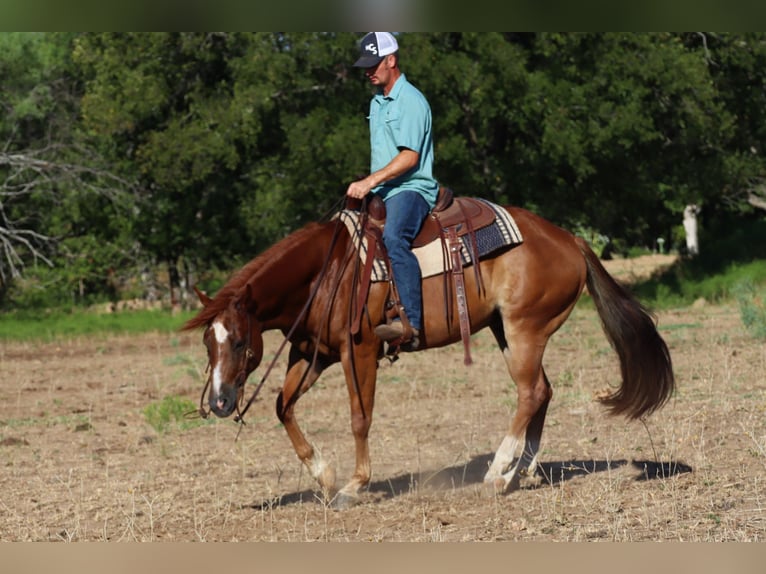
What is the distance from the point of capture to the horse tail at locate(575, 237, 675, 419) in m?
8.14

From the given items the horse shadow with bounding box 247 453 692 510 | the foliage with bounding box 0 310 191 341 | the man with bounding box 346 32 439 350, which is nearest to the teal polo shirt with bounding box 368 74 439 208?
the man with bounding box 346 32 439 350

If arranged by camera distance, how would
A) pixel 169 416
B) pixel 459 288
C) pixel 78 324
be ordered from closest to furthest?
pixel 459 288 < pixel 169 416 < pixel 78 324

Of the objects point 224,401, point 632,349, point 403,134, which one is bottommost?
point 224,401

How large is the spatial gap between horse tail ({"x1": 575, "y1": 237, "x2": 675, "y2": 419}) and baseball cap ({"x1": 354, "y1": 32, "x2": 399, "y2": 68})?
6.62ft

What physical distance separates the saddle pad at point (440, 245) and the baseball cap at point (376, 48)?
103cm

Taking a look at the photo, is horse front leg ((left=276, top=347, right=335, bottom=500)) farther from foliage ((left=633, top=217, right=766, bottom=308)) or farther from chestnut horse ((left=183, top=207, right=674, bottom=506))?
foliage ((left=633, top=217, right=766, bottom=308))

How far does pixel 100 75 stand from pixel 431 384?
46.0ft

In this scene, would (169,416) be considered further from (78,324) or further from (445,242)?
(78,324)

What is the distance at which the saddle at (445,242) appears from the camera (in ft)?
24.8

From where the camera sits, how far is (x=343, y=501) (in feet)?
24.2

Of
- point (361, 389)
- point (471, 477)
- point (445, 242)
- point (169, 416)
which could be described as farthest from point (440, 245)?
point (169, 416)

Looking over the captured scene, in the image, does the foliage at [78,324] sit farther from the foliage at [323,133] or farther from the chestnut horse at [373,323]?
the chestnut horse at [373,323]

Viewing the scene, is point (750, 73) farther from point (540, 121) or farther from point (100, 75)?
point (100, 75)

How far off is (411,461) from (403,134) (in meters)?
2.97
